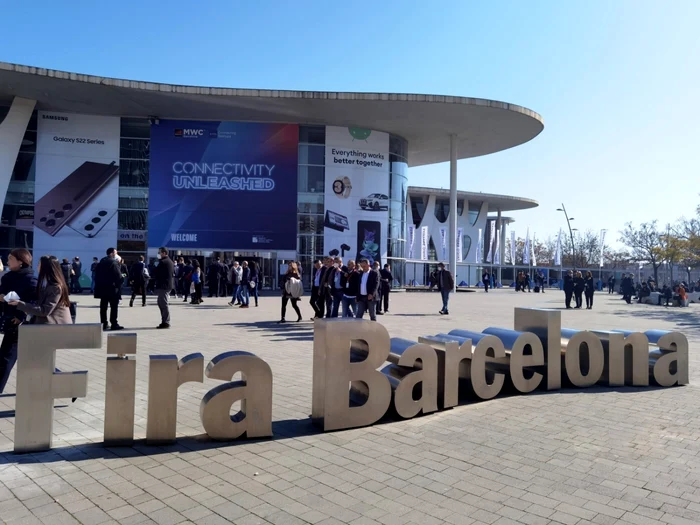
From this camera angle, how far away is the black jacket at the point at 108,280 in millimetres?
11945

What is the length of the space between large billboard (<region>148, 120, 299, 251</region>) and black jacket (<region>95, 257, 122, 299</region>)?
2148 cm

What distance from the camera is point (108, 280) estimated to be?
11992 millimetres

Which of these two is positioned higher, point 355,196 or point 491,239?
point 355,196

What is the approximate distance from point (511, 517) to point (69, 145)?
34.3 metres

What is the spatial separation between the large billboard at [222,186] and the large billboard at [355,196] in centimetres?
225

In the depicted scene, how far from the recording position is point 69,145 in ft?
107

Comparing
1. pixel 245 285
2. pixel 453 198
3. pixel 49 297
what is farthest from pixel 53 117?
pixel 49 297

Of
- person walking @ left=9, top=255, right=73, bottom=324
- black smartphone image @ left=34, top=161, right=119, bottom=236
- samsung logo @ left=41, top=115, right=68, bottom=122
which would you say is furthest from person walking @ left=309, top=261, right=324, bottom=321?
samsung logo @ left=41, top=115, right=68, bottom=122

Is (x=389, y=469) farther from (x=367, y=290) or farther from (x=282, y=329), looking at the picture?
(x=282, y=329)

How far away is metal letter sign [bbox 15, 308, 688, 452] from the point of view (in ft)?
15.5

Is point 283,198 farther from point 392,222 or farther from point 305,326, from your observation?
point 305,326

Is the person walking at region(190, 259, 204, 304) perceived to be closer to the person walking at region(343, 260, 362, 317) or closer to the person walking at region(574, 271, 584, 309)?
the person walking at region(343, 260, 362, 317)

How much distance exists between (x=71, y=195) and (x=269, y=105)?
472 inches

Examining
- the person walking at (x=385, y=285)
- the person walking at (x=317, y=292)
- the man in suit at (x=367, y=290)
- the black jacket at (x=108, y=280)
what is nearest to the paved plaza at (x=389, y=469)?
the black jacket at (x=108, y=280)
